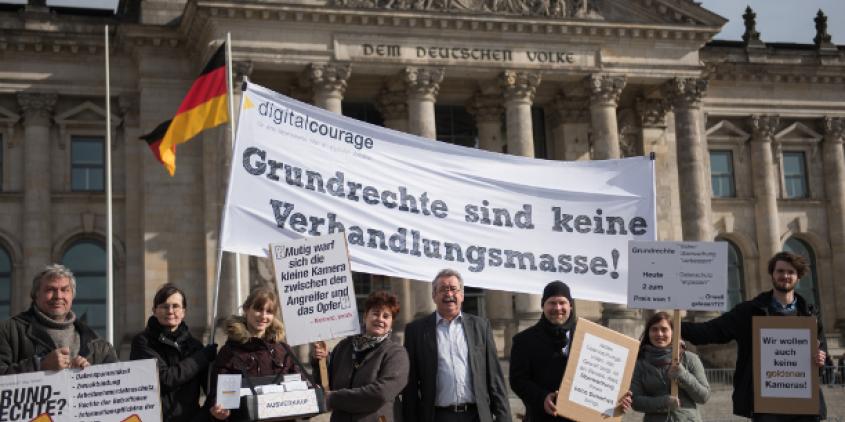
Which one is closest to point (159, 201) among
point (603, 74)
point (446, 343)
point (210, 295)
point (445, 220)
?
point (210, 295)

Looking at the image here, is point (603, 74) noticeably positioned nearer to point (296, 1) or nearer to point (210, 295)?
point (296, 1)

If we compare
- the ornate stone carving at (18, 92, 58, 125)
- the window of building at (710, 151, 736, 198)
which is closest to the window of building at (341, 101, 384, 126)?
the ornate stone carving at (18, 92, 58, 125)

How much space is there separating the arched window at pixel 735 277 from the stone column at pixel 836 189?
3849 mm

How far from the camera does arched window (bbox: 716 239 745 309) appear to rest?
137ft

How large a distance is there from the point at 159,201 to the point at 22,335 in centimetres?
2552

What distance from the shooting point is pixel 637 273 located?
10.8 meters

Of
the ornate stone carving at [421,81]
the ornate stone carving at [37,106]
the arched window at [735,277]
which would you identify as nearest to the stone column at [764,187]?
the arched window at [735,277]

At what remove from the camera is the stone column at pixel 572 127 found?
123 ft

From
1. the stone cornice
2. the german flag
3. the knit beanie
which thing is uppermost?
the stone cornice

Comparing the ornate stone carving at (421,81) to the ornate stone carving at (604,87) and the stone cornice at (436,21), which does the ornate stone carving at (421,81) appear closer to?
the stone cornice at (436,21)

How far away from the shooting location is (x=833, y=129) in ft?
143

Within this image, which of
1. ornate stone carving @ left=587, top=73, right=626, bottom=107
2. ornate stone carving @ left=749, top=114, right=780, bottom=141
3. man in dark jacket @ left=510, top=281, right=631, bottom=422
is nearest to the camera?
man in dark jacket @ left=510, top=281, right=631, bottom=422

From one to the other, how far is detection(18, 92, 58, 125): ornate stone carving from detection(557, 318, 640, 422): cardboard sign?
28736mm

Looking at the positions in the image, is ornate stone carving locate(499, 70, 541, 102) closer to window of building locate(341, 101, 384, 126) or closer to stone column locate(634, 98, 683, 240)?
window of building locate(341, 101, 384, 126)
